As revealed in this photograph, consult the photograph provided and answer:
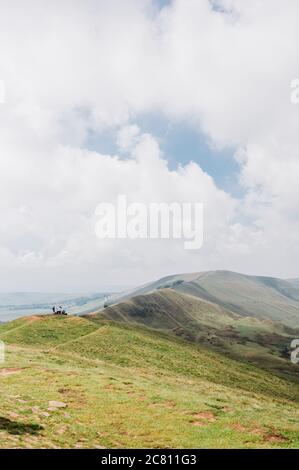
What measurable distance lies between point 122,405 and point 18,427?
11189 millimetres

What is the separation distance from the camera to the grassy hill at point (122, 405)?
23.0 metres

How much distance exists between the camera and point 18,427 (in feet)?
71.4

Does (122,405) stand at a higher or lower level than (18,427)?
lower

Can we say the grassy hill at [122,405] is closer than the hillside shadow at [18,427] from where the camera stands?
No

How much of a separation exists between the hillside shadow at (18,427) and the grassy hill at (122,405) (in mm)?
A: 56

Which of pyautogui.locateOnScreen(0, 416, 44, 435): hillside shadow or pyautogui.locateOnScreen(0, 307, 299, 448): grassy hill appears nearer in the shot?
pyautogui.locateOnScreen(0, 416, 44, 435): hillside shadow

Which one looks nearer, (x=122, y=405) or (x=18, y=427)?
(x=18, y=427)

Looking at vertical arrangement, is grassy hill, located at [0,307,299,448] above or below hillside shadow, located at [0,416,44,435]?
below

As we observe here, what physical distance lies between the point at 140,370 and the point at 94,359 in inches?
331

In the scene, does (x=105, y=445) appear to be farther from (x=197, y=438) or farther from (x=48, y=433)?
(x=197, y=438)

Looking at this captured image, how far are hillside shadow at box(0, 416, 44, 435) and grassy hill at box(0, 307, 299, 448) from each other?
6 centimetres

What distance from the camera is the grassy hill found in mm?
22969

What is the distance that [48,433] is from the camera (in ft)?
71.6
